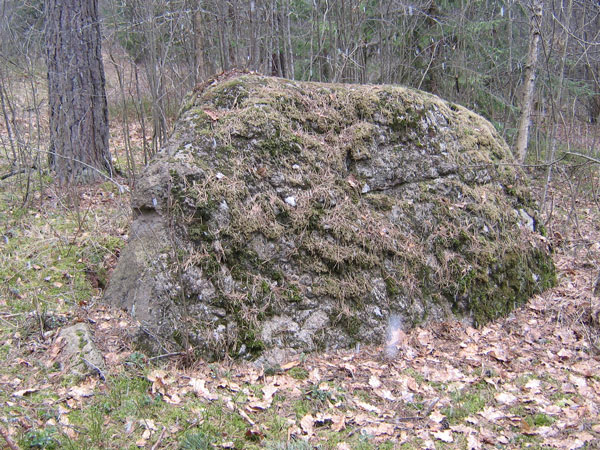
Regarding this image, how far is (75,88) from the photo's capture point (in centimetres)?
664

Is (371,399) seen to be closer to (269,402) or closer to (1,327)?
(269,402)

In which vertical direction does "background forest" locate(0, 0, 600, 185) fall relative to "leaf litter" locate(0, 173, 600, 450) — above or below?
above

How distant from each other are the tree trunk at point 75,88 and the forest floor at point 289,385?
2.04m

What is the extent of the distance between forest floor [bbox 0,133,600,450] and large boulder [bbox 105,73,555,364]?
25cm

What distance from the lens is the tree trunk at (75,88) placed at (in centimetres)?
652

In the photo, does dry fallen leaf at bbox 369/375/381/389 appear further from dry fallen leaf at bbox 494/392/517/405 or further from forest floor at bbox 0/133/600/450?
dry fallen leaf at bbox 494/392/517/405

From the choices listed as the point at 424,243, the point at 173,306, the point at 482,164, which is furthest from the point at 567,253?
the point at 173,306

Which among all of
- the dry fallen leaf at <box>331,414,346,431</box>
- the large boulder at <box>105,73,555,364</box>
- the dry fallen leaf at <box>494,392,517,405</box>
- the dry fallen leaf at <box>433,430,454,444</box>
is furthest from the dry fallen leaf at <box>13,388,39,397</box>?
the dry fallen leaf at <box>494,392,517,405</box>

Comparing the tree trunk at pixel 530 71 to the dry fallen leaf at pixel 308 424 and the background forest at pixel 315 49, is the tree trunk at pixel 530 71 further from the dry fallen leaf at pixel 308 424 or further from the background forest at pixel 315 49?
the dry fallen leaf at pixel 308 424

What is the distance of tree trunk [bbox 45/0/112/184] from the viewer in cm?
652

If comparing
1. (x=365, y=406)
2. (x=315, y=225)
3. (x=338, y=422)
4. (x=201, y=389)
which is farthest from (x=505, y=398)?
(x=201, y=389)

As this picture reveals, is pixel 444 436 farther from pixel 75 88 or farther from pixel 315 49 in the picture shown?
pixel 315 49

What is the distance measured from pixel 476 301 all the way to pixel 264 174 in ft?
8.75

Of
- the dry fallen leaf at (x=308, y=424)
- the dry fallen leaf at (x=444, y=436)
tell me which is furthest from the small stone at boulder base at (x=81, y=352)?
the dry fallen leaf at (x=444, y=436)
